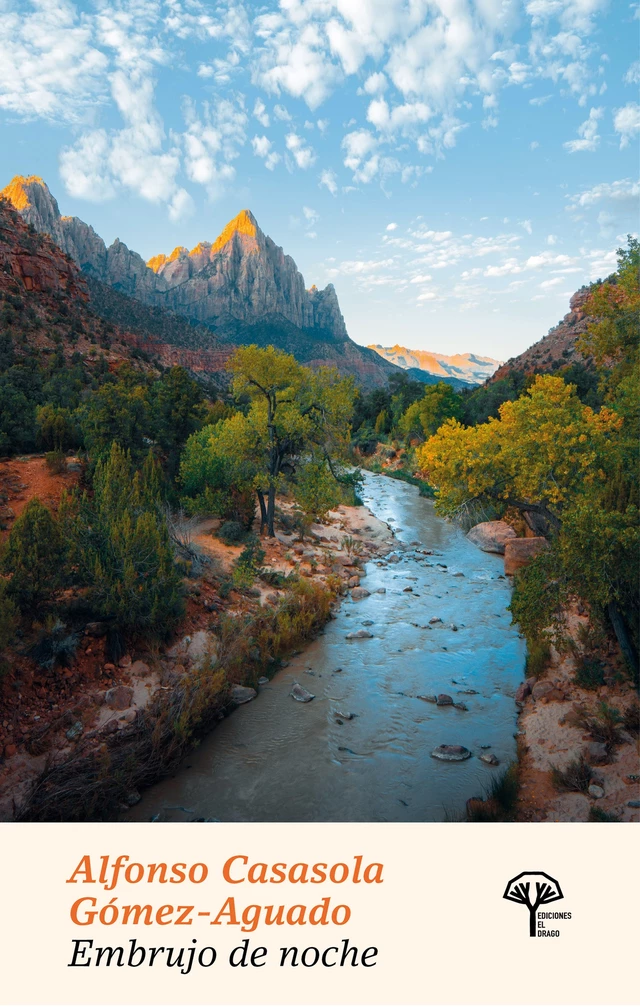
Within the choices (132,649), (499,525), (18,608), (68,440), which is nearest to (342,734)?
(132,649)

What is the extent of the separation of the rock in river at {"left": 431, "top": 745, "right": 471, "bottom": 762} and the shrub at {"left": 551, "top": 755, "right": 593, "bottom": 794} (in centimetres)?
145

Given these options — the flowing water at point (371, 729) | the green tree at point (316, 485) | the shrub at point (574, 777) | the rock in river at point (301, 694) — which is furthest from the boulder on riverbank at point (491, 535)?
the shrub at point (574, 777)

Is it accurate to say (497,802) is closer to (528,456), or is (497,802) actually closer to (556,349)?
(528,456)

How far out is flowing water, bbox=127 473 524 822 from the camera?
7.27 meters

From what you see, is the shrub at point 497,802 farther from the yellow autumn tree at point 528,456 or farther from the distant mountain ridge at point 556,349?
the distant mountain ridge at point 556,349

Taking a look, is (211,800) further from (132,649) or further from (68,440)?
(68,440)

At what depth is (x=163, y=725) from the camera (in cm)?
812

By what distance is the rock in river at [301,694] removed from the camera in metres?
10.1

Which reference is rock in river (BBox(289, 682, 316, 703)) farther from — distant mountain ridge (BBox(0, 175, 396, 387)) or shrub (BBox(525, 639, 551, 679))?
distant mountain ridge (BBox(0, 175, 396, 387))

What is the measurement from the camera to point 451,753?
27.3ft

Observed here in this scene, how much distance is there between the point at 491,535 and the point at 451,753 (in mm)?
15124

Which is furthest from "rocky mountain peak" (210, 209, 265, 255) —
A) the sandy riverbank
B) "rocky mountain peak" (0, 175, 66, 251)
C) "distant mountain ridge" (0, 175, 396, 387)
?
the sandy riverbank

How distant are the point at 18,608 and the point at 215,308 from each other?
500 ft
